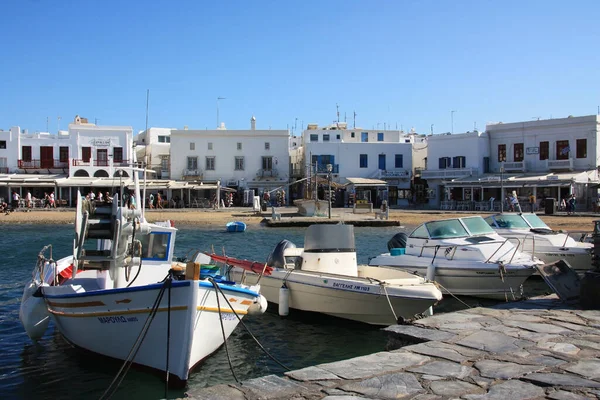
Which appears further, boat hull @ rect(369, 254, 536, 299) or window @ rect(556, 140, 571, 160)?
window @ rect(556, 140, 571, 160)

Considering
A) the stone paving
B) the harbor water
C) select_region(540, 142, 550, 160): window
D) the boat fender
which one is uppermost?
select_region(540, 142, 550, 160): window

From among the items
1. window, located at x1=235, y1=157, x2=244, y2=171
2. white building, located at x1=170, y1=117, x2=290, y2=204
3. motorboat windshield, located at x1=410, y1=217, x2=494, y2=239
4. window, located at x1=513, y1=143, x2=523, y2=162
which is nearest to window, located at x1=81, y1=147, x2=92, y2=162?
white building, located at x1=170, y1=117, x2=290, y2=204

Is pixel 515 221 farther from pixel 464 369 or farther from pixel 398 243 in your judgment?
pixel 464 369

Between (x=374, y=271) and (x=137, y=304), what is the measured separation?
7.17 m

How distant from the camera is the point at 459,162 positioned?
58.1m

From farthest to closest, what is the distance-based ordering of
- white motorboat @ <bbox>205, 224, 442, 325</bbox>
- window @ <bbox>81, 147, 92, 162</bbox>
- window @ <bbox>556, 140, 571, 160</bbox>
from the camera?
window @ <bbox>81, 147, 92, 162</bbox> → window @ <bbox>556, 140, 571, 160</bbox> → white motorboat @ <bbox>205, 224, 442, 325</bbox>

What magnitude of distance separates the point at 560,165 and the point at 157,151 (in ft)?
136

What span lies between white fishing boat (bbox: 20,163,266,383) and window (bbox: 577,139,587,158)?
4580 centimetres

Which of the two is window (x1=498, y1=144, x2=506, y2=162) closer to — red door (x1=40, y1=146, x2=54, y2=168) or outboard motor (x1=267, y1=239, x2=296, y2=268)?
red door (x1=40, y1=146, x2=54, y2=168)

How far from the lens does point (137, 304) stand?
1011 cm

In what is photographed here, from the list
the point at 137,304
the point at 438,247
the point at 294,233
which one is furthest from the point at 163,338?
the point at 294,233

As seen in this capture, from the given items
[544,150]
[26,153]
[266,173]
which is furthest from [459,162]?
[26,153]

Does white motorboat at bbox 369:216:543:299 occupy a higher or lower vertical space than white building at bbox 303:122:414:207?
lower

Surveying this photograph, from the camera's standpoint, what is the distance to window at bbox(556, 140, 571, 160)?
51.7 meters
